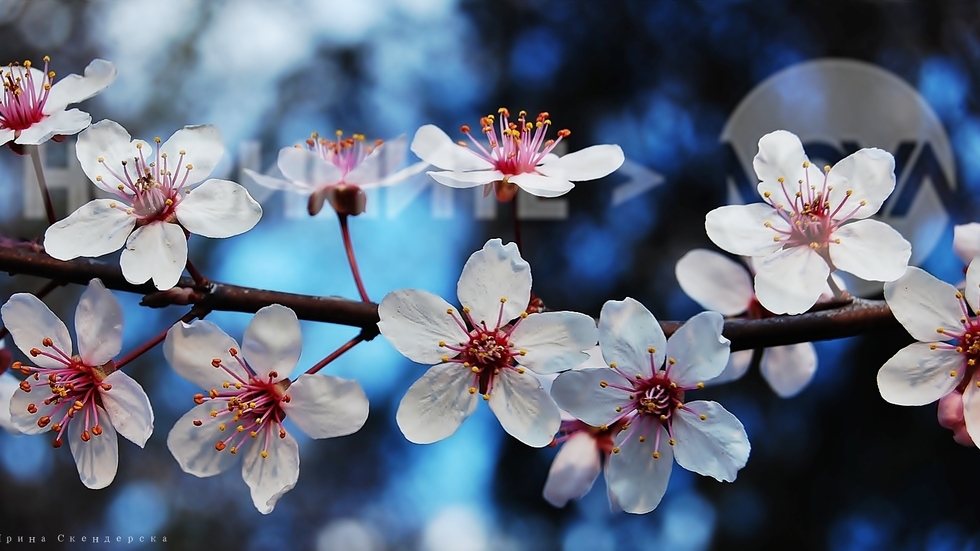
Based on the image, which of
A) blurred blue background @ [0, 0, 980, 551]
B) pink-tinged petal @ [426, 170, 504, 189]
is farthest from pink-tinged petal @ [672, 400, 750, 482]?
blurred blue background @ [0, 0, 980, 551]

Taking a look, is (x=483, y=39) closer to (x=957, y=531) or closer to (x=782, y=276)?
(x=782, y=276)

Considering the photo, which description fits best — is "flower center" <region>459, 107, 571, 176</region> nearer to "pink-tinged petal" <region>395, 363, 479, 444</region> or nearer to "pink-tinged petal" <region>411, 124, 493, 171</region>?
"pink-tinged petal" <region>411, 124, 493, 171</region>

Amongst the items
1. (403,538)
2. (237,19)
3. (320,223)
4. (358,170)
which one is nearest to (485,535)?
(403,538)

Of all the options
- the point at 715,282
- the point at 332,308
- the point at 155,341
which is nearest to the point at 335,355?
the point at 332,308

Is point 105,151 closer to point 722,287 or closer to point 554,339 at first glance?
point 554,339

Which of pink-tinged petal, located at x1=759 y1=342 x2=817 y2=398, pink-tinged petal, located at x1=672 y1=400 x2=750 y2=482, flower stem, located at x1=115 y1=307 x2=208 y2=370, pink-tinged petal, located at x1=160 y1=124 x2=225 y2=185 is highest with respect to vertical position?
pink-tinged petal, located at x1=160 y1=124 x2=225 y2=185

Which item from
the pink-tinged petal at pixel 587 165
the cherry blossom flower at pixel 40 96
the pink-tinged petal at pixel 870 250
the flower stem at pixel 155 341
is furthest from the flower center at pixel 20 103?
the pink-tinged petal at pixel 870 250
